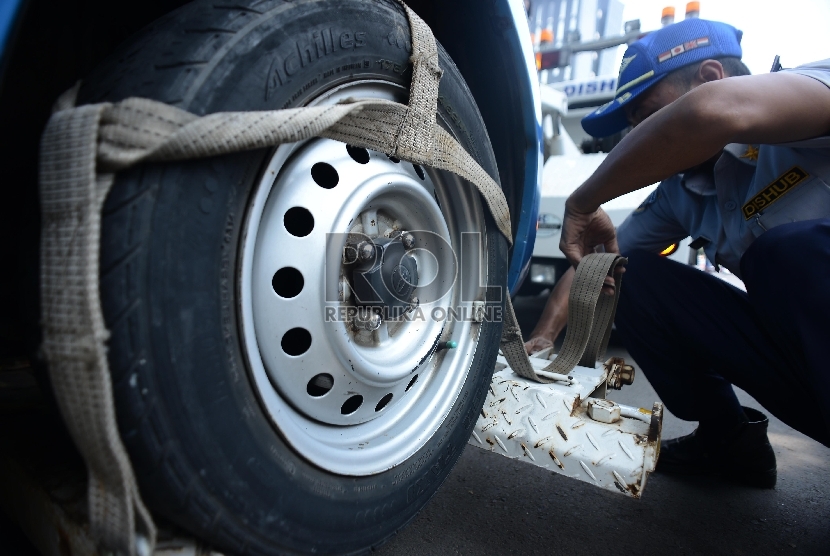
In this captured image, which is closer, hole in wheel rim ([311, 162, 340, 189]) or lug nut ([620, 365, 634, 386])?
hole in wheel rim ([311, 162, 340, 189])

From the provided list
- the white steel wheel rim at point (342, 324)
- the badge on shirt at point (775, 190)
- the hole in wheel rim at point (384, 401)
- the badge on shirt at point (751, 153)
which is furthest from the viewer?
the badge on shirt at point (751, 153)

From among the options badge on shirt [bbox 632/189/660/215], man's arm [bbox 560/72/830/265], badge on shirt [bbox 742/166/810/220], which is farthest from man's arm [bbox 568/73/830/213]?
badge on shirt [bbox 632/189/660/215]

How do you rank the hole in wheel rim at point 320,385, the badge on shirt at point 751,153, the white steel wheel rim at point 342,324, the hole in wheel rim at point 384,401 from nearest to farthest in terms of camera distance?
the white steel wheel rim at point 342,324
the hole in wheel rim at point 320,385
the hole in wheel rim at point 384,401
the badge on shirt at point 751,153

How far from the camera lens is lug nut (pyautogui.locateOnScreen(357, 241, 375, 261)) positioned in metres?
0.92

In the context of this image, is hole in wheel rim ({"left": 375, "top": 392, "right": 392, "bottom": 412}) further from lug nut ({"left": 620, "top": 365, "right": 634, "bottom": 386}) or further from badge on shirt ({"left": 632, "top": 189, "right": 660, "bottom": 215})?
badge on shirt ({"left": 632, "top": 189, "right": 660, "bottom": 215})

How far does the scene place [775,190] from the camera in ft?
4.73

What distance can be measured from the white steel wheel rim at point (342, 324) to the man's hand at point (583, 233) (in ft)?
1.74

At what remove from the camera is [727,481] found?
1.71 meters

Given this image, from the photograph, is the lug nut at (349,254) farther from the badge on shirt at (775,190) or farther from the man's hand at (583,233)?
the badge on shirt at (775,190)

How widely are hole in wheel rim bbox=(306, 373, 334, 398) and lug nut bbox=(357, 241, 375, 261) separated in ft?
0.71

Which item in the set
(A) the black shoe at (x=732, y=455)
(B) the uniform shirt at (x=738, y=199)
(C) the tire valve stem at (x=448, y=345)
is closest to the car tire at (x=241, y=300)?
(C) the tire valve stem at (x=448, y=345)

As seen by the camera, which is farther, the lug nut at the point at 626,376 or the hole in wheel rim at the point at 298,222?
the lug nut at the point at 626,376

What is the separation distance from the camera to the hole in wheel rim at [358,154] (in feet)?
3.03

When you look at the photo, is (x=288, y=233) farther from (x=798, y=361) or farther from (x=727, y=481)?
(x=727, y=481)
